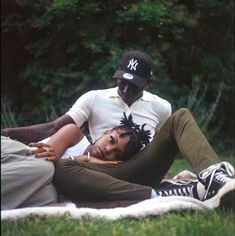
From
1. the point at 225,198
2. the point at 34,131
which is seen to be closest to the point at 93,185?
the point at 34,131

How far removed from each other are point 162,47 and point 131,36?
1.33m

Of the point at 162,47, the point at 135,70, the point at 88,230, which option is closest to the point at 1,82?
the point at 162,47

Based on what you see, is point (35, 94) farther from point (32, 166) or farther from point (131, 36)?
point (32, 166)

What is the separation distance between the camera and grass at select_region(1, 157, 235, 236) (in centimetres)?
291

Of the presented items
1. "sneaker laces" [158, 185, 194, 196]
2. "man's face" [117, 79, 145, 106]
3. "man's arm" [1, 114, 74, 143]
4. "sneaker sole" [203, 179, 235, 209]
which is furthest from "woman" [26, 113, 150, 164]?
"sneaker sole" [203, 179, 235, 209]

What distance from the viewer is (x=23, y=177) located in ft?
11.5

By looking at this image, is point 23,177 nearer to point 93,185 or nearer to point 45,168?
point 45,168

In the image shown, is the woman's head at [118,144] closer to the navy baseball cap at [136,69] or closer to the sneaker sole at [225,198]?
the navy baseball cap at [136,69]

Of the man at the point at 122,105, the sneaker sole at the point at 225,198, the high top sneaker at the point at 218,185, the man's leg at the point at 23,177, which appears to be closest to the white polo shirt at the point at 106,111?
the man at the point at 122,105

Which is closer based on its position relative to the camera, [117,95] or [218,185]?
[218,185]

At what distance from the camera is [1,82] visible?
25.5ft

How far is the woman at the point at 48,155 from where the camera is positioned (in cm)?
348

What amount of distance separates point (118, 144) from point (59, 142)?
0.34m

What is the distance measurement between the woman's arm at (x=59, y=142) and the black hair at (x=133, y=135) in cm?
24
